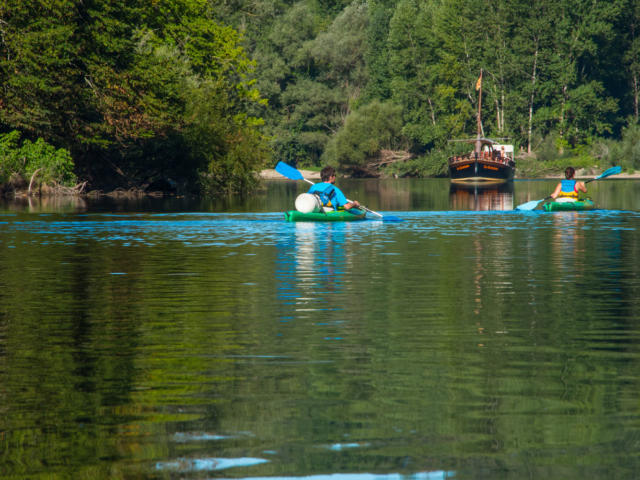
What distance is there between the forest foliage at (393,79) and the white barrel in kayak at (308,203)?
73.0 ft

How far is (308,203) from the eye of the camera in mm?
25906

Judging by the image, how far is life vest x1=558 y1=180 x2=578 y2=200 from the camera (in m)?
31.7

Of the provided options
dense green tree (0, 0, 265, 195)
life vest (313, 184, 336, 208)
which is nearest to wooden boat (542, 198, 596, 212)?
life vest (313, 184, 336, 208)

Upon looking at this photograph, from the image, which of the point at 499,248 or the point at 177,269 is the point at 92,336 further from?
the point at 499,248

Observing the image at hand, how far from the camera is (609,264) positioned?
1627 centimetres

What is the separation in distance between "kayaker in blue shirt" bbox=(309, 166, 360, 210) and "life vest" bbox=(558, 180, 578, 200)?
825 cm

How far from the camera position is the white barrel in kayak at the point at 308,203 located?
25.9 metres

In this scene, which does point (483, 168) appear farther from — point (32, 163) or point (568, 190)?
point (568, 190)

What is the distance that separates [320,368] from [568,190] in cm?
2549

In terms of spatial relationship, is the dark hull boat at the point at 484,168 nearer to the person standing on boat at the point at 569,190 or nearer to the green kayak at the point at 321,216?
the person standing on boat at the point at 569,190

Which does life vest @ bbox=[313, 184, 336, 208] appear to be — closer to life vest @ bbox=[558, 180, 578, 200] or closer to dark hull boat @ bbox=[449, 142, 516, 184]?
life vest @ bbox=[558, 180, 578, 200]

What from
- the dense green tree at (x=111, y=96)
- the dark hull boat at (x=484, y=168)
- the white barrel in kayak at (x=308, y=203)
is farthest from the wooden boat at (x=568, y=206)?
the dark hull boat at (x=484, y=168)

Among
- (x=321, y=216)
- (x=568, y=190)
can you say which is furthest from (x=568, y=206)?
(x=321, y=216)

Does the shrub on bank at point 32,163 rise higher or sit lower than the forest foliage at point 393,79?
lower
